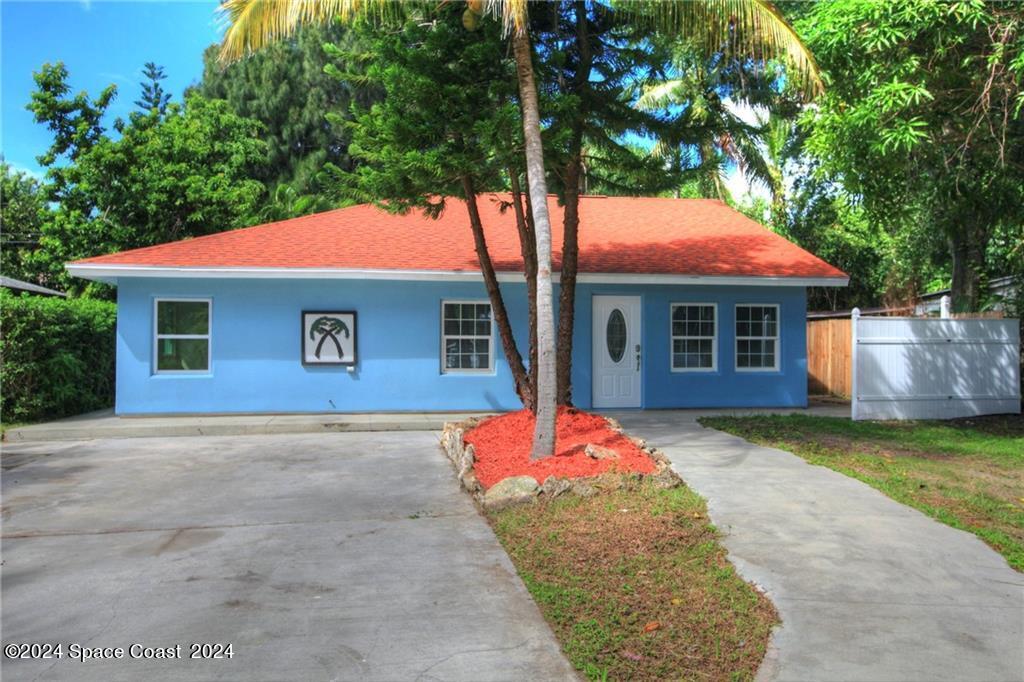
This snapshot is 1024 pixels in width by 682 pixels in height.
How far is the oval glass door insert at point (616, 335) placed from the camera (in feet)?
47.9

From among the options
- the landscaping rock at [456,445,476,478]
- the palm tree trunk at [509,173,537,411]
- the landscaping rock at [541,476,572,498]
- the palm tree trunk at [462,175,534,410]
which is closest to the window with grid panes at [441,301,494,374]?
the palm tree trunk at [462,175,534,410]

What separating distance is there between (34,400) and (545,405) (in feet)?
32.2

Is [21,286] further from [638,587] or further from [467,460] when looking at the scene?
[638,587]

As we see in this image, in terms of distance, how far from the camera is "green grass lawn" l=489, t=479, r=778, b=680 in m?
3.84

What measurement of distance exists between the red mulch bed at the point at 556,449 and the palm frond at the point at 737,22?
15.7 ft

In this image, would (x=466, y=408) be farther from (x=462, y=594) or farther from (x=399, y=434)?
(x=462, y=594)

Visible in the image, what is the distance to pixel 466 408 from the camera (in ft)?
46.4

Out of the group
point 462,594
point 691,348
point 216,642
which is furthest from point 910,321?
point 216,642

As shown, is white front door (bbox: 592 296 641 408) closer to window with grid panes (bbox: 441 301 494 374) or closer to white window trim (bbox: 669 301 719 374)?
white window trim (bbox: 669 301 719 374)

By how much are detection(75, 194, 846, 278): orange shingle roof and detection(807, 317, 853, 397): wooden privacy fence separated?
1.85 metres

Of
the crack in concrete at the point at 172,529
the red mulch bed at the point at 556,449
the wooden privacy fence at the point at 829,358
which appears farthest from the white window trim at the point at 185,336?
the wooden privacy fence at the point at 829,358

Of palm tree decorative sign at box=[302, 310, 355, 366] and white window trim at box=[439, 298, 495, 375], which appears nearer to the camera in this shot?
palm tree decorative sign at box=[302, 310, 355, 366]

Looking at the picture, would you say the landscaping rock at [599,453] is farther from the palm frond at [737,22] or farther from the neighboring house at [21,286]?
the neighboring house at [21,286]

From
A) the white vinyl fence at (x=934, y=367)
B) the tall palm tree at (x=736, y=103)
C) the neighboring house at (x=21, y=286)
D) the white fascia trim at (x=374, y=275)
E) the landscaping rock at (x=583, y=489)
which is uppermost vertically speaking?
the tall palm tree at (x=736, y=103)
